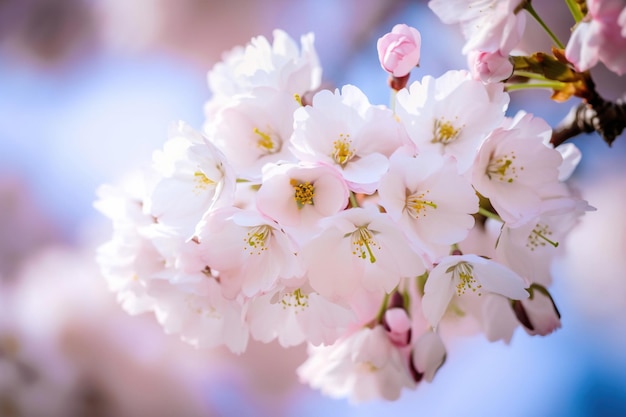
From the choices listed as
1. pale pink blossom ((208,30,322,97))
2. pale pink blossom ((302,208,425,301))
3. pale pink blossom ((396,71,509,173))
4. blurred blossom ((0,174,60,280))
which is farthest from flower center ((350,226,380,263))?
blurred blossom ((0,174,60,280))

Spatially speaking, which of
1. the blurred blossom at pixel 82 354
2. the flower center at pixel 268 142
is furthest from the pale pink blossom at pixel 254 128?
the blurred blossom at pixel 82 354

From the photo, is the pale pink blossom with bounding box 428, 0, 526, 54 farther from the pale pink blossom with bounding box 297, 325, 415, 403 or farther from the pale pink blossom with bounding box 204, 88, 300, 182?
the pale pink blossom with bounding box 297, 325, 415, 403

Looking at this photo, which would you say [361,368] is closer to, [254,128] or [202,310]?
[202,310]

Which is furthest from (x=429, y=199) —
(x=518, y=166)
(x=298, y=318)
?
(x=298, y=318)

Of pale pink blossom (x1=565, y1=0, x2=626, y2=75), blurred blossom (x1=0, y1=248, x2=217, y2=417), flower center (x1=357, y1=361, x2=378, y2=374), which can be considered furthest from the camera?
blurred blossom (x1=0, y1=248, x2=217, y2=417)

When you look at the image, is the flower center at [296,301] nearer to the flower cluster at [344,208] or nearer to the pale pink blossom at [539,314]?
the flower cluster at [344,208]

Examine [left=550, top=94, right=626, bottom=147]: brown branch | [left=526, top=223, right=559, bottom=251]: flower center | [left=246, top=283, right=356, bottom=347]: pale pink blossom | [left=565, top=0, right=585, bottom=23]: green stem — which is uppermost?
[left=565, top=0, right=585, bottom=23]: green stem
